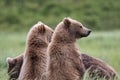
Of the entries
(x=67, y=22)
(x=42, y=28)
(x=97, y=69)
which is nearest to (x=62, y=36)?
(x=67, y=22)

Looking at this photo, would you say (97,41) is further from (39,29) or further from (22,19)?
(39,29)

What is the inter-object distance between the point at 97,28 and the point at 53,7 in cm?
324

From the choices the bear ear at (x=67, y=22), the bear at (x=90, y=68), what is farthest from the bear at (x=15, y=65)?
the bear ear at (x=67, y=22)

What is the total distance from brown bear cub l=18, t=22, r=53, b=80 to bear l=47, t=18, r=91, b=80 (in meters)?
0.20

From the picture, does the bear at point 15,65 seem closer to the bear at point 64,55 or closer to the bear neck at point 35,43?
the bear neck at point 35,43

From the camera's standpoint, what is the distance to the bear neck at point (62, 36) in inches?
315

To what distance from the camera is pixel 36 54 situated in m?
8.00

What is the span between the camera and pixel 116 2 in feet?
118

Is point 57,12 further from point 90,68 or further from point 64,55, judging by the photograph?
point 64,55

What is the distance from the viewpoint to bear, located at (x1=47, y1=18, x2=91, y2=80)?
776 cm

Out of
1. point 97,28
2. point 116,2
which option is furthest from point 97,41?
point 116,2

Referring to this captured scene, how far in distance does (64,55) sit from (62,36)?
291 millimetres

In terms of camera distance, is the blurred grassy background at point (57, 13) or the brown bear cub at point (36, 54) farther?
the blurred grassy background at point (57, 13)

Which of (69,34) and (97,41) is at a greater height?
(69,34)
